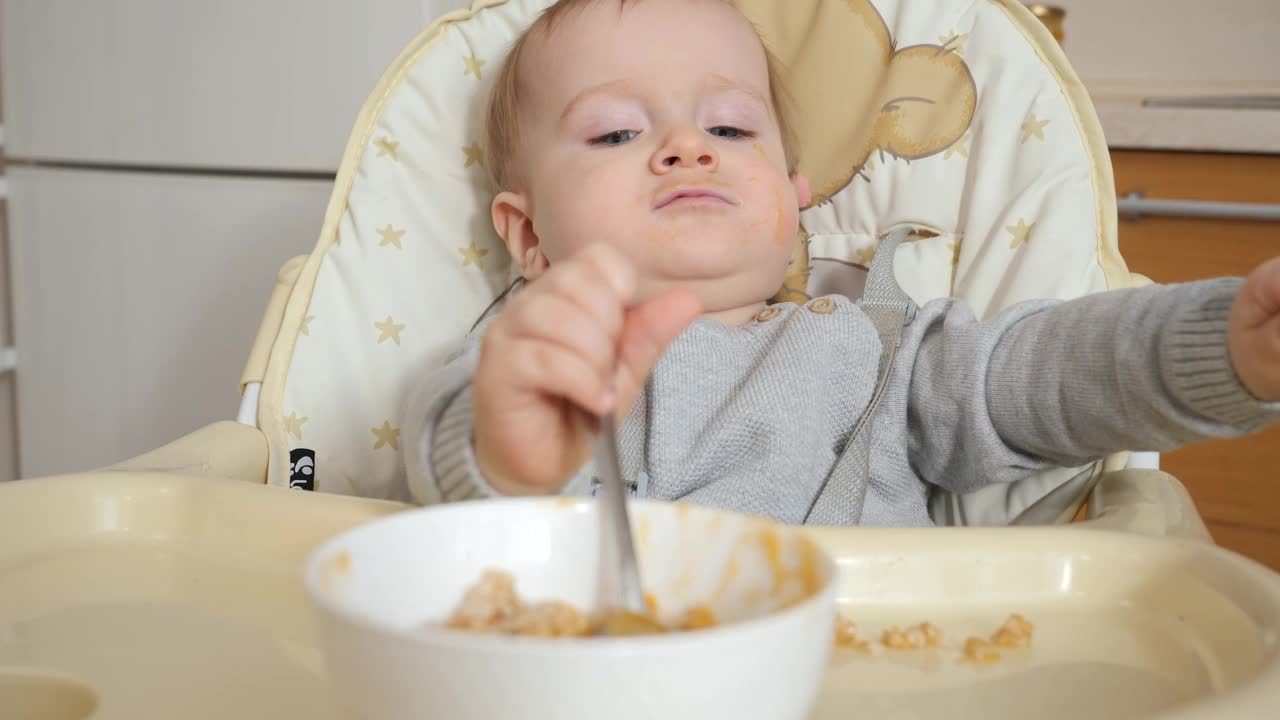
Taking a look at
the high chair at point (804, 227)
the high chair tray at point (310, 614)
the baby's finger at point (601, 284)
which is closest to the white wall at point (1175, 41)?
the high chair at point (804, 227)

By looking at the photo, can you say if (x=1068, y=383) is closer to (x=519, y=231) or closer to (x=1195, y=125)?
(x=519, y=231)

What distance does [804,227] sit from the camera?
1067mm

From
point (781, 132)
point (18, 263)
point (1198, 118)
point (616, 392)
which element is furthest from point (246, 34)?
point (1198, 118)

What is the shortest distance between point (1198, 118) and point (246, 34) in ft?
4.14

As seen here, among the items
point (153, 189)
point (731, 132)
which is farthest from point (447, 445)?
point (153, 189)

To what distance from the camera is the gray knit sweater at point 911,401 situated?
664mm

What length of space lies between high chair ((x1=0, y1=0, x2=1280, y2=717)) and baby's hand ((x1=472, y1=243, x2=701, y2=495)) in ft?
0.72

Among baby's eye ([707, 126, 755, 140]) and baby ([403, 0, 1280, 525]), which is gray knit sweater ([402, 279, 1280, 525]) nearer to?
baby ([403, 0, 1280, 525])

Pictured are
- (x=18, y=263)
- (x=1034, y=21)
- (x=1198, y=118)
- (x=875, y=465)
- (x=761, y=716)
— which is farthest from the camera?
(x=18, y=263)

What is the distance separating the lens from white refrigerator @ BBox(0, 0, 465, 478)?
1.43m

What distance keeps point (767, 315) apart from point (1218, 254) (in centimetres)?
97

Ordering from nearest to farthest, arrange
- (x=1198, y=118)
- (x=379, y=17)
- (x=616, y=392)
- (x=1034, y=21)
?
1. (x=616, y=392)
2. (x=1034, y=21)
3. (x=379, y=17)
4. (x=1198, y=118)

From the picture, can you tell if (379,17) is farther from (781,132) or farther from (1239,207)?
(1239,207)

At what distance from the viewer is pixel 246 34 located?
144 centimetres
